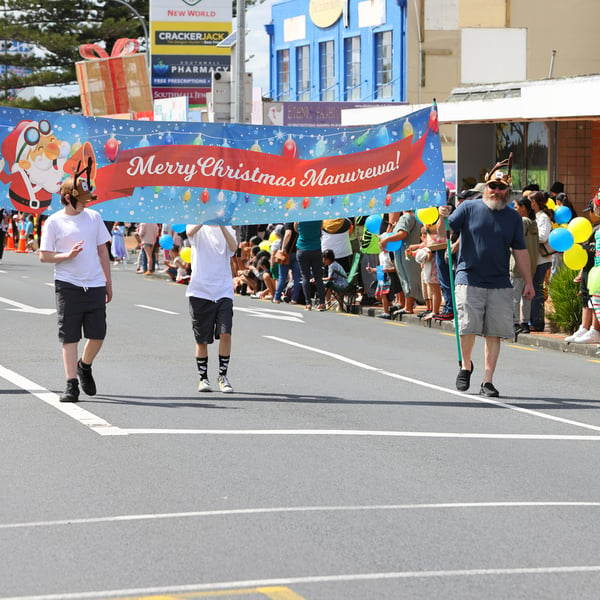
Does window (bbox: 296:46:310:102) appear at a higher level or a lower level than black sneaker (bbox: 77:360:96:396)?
higher

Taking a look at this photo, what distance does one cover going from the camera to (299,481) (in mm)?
8477

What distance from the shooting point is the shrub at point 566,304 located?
18375mm

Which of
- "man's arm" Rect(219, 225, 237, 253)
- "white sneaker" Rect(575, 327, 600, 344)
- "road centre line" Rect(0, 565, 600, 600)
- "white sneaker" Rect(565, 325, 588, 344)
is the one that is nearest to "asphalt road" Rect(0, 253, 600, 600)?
"road centre line" Rect(0, 565, 600, 600)

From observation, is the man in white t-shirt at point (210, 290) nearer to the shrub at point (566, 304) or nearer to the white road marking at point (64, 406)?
the white road marking at point (64, 406)

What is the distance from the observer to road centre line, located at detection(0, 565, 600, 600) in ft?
19.6

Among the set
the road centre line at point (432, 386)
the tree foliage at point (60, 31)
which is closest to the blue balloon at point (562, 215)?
the road centre line at point (432, 386)

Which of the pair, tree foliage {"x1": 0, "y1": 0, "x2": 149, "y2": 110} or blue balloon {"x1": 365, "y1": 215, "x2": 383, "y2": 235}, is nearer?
blue balloon {"x1": 365, "y1": 215, "x2": 383, "y2": 235}

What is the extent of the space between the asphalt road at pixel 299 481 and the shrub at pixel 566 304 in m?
2.72

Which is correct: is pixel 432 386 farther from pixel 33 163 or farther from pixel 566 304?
pixel 566 304

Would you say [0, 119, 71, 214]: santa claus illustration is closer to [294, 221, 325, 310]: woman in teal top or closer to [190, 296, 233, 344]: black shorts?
[190, 296, 233, 344]: black shorts

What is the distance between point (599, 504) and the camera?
7984mm

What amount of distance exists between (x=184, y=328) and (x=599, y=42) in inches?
1338

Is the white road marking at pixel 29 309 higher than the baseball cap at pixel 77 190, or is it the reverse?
the baseball cap at pixel 77 190

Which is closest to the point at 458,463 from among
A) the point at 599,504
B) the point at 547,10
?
the point at 599,504
